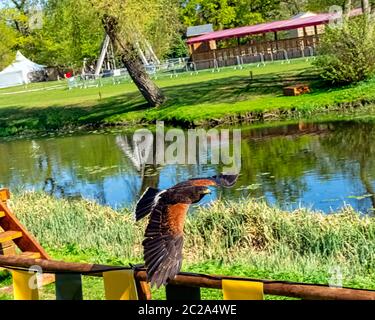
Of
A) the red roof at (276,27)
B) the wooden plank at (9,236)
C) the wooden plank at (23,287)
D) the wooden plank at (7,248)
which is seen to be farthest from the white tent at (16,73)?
the wooden plank at (23,287)

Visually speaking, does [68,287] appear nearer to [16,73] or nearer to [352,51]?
[352,51]

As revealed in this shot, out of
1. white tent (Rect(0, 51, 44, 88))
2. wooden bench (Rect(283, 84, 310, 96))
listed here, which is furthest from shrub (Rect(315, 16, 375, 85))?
white tent (Rect(0, 51, 44, 88))

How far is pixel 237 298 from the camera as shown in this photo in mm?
4289

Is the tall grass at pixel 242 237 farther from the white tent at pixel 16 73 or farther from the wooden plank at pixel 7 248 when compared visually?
the white tent at pixel 16 73

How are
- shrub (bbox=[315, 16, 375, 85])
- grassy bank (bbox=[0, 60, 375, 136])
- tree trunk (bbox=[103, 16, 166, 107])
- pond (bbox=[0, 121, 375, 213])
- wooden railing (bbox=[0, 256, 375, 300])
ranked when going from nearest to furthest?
wooden railing (bbox=[0, 256, 375, 300]) → pond (bbox=[0, 121, 375, 213]) → grassy bank (bbox=[0, 60, 375, 136]) → shrub (bbox=[315, 16, 375, 85]) → tree trunk (bbox=[103, 16, 166, 107])

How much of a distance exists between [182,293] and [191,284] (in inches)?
6.8

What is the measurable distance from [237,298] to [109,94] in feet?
119

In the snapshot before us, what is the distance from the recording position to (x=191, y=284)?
4.59 metres

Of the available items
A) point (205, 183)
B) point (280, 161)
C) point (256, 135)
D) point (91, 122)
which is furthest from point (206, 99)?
point (205, 183)

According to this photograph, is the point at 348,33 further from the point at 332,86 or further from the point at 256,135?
the point at 256,135

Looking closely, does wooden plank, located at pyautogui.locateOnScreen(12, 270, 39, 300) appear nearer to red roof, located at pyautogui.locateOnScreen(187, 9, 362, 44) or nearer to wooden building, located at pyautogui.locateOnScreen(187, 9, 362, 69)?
wooden building, located at pyautogui.locateOnScreen(187, 9, 362, 69)

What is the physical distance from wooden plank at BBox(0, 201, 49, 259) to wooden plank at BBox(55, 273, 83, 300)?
3.03 m

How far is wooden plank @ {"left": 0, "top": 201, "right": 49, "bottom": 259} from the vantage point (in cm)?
858

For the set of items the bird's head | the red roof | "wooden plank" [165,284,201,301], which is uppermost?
the red roof
